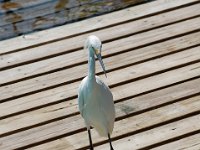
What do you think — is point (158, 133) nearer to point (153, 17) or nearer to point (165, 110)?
point (165, 110)

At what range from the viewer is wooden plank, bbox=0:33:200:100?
468 cm

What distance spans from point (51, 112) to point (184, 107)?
1031 millimetres

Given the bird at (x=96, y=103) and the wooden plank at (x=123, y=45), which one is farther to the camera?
the wooden plank at (x=123, y=45)

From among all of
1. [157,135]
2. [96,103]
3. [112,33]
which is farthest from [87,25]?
[96,103]

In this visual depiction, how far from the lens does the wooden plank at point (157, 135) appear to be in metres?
4.00

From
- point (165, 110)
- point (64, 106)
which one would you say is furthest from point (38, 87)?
point (165, 110)

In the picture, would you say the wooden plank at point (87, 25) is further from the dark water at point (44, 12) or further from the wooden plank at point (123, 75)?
the wooden plank at point (123, 75)

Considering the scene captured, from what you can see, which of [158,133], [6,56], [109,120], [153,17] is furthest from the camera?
[153,17]

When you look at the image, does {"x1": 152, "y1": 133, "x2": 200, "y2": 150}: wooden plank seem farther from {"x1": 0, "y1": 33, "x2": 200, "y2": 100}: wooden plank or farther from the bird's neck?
{"x1": 0, "y1": 33, "x2": 200, "y2": 100}: wooden plank

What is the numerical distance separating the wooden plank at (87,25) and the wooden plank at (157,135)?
161cm

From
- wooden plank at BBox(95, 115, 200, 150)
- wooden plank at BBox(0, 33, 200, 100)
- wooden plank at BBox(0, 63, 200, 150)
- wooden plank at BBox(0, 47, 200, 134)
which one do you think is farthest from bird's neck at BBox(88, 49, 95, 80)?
wooden plank at BBox(0, 33, 200, 100)

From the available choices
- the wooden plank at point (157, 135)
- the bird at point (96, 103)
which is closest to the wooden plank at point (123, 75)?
the wooden plank at point (157, 135)

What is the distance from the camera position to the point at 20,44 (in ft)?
17.3

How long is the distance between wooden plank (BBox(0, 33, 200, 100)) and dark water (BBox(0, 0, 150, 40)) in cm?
85
